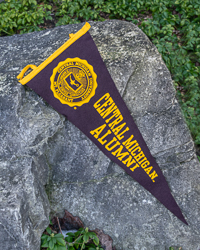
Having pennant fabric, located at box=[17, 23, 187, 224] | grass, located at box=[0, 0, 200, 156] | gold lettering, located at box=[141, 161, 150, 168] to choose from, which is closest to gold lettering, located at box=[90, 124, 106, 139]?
pennant fabric, located at box=[17, 23, 187, 224]

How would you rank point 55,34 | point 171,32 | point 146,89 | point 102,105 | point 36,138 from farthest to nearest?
point 171,32
point 55,34
point 146,89
point 102,105
point 36,138

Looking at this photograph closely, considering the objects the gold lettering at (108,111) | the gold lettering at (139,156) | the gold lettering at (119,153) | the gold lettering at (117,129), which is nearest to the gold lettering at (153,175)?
the gold lettering at (139,156)

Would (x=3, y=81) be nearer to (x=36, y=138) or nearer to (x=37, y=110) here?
(x=37, y=110)

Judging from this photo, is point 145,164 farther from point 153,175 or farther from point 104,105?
point 104,105

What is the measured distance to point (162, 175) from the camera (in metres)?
1.69

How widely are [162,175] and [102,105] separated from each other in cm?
73

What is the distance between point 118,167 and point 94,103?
0.54 m

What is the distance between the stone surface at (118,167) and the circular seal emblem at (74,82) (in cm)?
14

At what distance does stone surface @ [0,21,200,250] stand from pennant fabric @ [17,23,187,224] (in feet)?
0.21

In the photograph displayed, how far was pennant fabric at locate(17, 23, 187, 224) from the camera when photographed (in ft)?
4.61

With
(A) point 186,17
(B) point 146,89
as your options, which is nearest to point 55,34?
(B) point 146,89

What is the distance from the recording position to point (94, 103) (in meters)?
1.49

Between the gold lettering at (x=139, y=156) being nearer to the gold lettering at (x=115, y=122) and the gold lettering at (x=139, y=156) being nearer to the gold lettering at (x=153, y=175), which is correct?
the gold lettering at (x=153, y=175)

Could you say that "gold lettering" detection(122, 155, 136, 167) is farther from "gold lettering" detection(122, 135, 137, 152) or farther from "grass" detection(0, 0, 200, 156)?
"grass" detection(0, 0, 200, 156)
